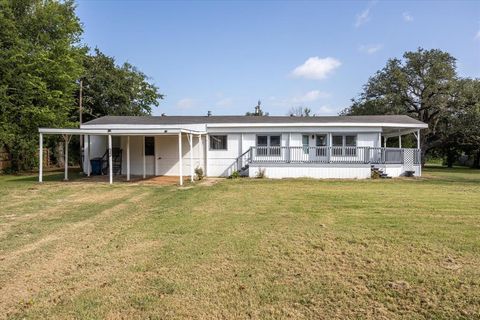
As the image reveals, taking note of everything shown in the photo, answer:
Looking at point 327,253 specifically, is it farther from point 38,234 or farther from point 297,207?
point 38,234

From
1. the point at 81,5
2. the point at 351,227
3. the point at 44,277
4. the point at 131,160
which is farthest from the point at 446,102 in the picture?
the point at 44,277

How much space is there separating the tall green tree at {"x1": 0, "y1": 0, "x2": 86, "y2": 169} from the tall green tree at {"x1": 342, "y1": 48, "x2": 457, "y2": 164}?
25.1 meters

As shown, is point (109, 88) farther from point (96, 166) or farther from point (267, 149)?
point (267, 149)

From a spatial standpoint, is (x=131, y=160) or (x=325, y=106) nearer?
(x=131, y=160)

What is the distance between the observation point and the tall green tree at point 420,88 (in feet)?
96.6

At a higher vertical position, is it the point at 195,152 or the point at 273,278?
the point at 195,152

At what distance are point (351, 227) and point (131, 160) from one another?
1515cm

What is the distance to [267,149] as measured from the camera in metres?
18.0


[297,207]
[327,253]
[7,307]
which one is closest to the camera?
[7,307]

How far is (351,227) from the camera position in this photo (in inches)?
254

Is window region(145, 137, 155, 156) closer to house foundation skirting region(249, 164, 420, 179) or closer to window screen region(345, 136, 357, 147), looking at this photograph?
house foundation skirting region(249, 164, 420, 179)

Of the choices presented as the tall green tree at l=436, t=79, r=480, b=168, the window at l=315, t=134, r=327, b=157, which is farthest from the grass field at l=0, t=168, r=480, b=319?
the tall green tree at l=436, t=79, r=480, b=168

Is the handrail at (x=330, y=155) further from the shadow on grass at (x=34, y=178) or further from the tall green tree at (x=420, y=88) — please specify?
the tall green tree at (x=420, y=88)

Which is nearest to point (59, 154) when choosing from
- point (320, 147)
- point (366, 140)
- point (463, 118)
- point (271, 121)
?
point (271, 121)
